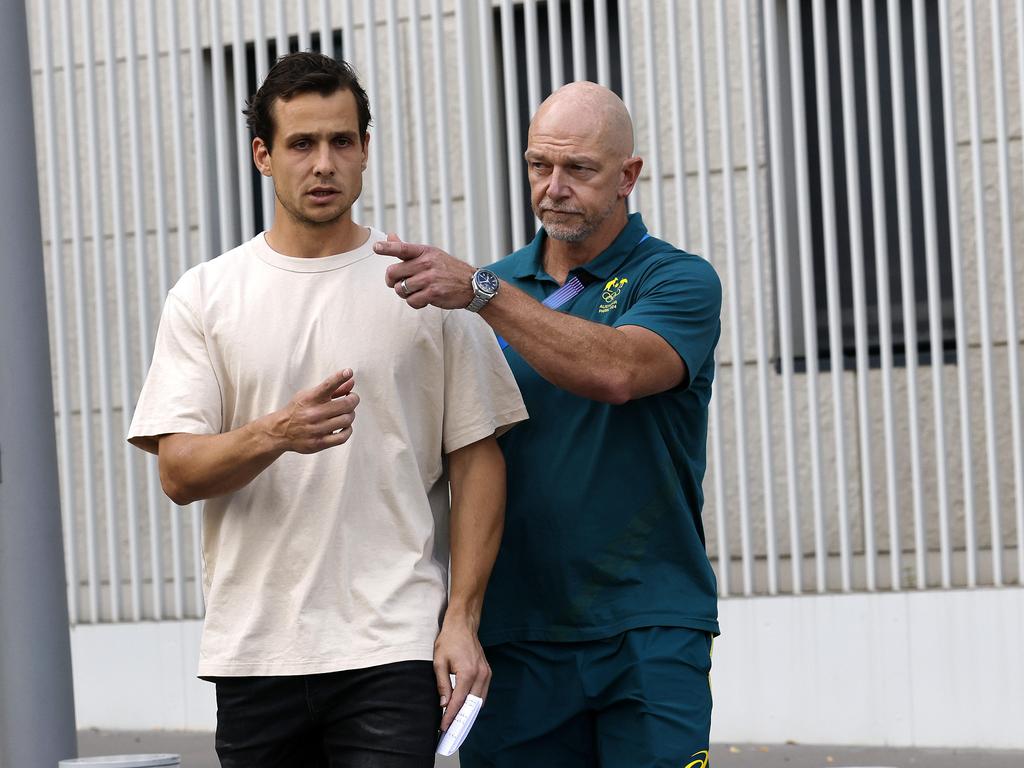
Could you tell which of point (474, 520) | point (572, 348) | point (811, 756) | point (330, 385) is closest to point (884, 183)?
point (811, 756)

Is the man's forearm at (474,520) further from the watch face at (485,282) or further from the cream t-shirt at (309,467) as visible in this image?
the watch face at (485,282)

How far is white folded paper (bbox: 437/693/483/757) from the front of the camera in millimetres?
2932

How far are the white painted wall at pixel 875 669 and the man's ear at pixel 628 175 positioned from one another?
3.59 meters

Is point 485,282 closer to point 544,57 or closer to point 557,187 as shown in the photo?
point 557,187

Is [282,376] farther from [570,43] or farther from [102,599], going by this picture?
[102,599]

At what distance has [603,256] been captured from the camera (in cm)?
358

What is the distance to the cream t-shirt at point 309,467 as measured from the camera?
299 cm

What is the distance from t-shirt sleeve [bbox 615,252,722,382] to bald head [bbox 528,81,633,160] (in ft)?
0.90

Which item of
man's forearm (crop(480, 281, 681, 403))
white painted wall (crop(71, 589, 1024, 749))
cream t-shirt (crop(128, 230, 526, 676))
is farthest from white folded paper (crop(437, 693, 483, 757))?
white painted wall (crop(71, 589, 1024, 749))

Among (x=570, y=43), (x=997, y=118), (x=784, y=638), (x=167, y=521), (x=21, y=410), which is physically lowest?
(x=784, y=638)

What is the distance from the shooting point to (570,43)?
24.5ft

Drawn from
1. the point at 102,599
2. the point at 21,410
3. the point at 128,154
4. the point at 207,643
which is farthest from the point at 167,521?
the point at 207,643

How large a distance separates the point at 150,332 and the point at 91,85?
1238 mm

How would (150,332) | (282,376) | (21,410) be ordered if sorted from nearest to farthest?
(282,376)
(21,410)
(150,332)
